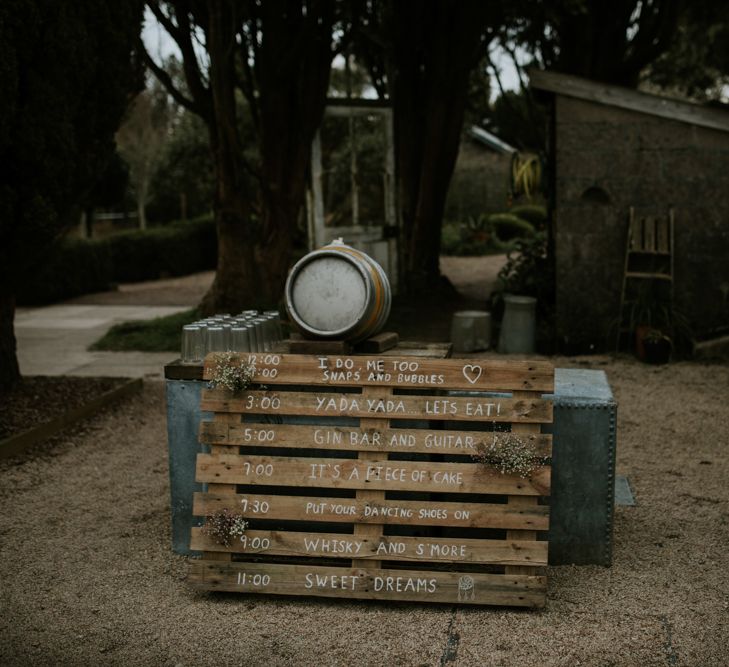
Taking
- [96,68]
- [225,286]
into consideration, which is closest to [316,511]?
[96,68]

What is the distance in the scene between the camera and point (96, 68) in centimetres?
736

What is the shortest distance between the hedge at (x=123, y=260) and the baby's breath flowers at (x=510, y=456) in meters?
11.3

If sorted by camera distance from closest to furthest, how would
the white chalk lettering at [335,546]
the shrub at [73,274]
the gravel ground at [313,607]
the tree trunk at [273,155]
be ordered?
1. the gravel ground at [313,607]
2. the white chalk lettering at [335,546]
3. the tree trunk at [273,155]
4. the shrub at [73,274]

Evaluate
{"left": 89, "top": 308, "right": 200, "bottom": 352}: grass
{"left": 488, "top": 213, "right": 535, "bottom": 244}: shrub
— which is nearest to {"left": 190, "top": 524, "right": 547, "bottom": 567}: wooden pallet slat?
{"left": 89, "top": 308, "right": 200, "bottom": 352}: grass

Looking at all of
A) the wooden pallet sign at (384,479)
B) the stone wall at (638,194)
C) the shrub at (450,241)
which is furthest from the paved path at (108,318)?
the wooden pallet sign at (384,479)

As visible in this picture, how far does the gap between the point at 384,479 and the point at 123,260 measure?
16.2 meters

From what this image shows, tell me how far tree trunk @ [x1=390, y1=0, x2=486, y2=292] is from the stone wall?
3984mm

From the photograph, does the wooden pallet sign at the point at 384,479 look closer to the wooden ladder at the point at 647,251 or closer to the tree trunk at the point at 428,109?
the wooden ladder at the point at 647,251

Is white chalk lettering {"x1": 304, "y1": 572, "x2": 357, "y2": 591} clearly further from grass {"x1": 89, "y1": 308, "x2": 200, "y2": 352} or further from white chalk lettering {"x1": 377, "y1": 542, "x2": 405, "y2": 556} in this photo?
grass {"x1": 89, "y1": 308, "x2": 200, "y2": 352}

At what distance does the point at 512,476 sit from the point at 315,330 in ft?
3.75

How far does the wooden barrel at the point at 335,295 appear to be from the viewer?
420 centimetres

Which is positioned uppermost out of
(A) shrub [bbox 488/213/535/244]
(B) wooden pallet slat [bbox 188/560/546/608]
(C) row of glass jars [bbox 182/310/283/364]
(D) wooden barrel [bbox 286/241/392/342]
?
(A) shrub [bbox 488/213/535/244]

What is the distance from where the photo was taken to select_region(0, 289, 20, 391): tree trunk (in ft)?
25.1

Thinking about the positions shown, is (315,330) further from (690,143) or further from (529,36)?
(529,36)
